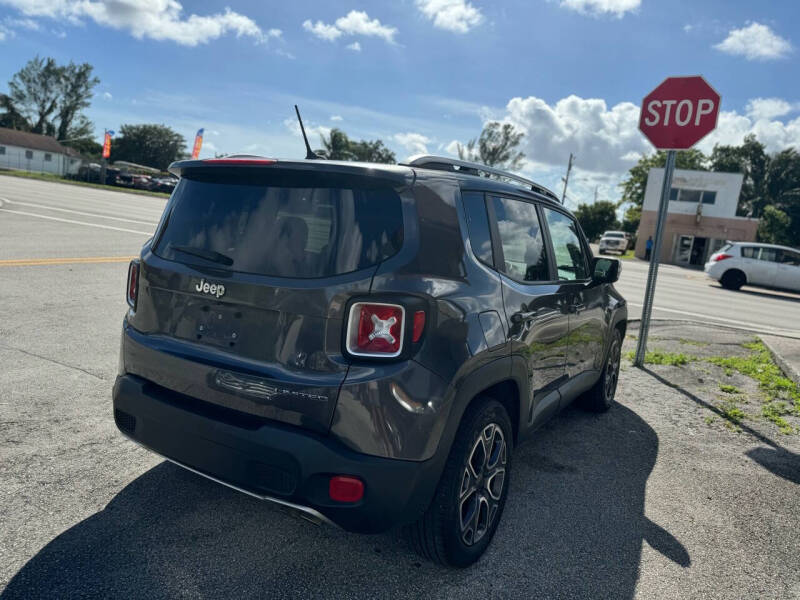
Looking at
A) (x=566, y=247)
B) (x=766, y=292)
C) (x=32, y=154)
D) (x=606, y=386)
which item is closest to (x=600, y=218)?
(x=766, y=292)

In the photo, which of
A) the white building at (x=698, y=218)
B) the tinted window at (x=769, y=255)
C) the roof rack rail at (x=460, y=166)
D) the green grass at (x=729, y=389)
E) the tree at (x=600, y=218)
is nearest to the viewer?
the roof rack rail at (x=460, y=166)

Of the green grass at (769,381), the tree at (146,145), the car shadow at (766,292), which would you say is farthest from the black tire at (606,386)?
the tree at (146,145)

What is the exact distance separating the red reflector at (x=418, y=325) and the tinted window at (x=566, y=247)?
1725 mm

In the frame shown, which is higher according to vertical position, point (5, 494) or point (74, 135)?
point (74, 135)

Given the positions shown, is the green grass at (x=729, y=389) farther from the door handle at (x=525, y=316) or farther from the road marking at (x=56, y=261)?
the road marking at (x=56, y=261)

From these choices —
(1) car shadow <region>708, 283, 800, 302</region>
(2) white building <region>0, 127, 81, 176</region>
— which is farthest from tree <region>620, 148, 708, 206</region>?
(2) white building <region>0, 127, 81, 176</region>

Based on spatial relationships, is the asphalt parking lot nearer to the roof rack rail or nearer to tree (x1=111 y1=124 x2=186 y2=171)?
the roof rack rail

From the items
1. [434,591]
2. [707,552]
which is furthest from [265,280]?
[707,552]

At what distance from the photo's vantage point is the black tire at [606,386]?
5.12 m

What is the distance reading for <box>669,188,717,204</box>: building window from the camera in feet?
143

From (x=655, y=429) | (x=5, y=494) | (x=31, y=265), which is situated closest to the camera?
(x=5, y=494)

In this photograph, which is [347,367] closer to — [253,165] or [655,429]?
[253,165]

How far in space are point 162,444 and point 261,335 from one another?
27.5 inches

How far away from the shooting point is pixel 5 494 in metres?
3.03
